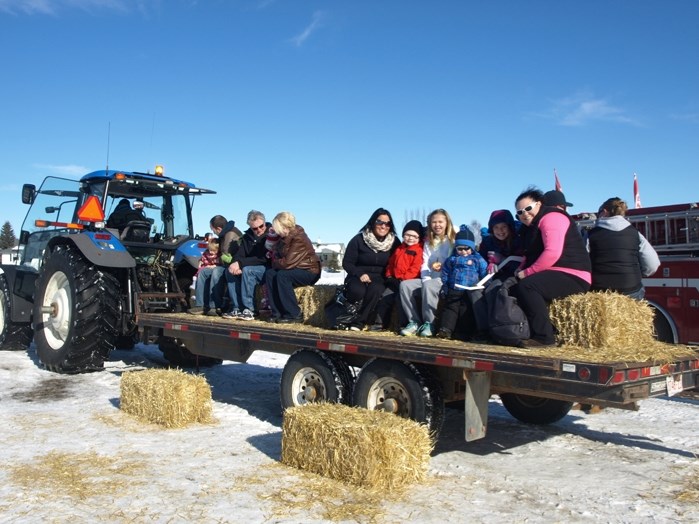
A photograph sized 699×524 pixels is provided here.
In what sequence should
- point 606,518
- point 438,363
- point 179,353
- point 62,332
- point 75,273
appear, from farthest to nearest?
1. point 179,353
2. point 62,332
3. point 75,273
4. point 438,363
5. point 606,518

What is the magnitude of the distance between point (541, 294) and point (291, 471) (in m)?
2.31

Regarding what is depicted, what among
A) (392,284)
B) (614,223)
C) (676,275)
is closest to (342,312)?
(392,284)

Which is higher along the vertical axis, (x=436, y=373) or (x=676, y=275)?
(x=676, y=275)

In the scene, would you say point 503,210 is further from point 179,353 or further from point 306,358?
point 179,353

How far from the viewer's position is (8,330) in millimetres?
10500

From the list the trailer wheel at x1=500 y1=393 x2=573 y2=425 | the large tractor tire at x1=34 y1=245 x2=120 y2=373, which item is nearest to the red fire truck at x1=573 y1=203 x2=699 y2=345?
the trailer wheel at x1=500 y1=393 x2=573 y2=425

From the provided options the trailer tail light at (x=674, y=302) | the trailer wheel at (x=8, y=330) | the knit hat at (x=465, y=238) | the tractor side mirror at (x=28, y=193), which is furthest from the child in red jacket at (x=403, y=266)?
the trailer wheel at (x=8, y=330)

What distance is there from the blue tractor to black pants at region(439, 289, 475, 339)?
4241 millimetres

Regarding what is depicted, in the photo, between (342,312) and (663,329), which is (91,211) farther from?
(663,329)

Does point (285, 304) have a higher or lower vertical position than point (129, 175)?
lower

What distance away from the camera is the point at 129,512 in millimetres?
3854

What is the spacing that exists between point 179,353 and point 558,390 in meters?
6.90

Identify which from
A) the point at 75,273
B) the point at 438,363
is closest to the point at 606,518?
the point at 438,363

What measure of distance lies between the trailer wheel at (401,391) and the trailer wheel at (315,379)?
244 mm
